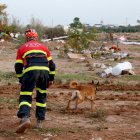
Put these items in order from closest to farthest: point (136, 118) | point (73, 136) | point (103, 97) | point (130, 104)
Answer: point (73, 136) < point (136, 118) < point (130, 104) < point (103, 97)

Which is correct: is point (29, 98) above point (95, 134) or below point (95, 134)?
above

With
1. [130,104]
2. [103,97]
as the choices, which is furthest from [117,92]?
[130,104]

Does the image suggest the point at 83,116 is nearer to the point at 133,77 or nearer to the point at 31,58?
the point at 31,58

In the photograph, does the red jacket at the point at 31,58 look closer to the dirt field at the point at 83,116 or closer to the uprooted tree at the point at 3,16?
the dirt field at the point at 83,116

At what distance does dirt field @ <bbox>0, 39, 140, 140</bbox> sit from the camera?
7012mm

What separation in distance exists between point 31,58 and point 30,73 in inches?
9.8

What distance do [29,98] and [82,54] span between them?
16.8 metres

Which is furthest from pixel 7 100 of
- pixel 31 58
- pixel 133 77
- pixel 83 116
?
pixel 133 77

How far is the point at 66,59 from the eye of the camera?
22.6 metres

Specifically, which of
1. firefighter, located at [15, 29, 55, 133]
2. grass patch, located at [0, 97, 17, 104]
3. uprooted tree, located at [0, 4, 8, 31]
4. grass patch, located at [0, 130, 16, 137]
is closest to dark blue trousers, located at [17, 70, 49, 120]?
firefighter, located at [15, 29, 55, 133]

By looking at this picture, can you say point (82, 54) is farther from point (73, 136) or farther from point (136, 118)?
point (73, 136)

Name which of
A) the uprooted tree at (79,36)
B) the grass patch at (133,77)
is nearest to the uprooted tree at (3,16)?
the uprooted tree at (79,36)

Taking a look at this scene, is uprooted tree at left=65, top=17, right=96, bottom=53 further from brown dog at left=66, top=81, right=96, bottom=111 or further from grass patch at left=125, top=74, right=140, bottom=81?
brown dog at left=66, top=81, right=96, bottom=111

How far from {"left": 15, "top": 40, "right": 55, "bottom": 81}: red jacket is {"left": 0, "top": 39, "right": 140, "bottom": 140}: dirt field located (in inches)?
41.1
